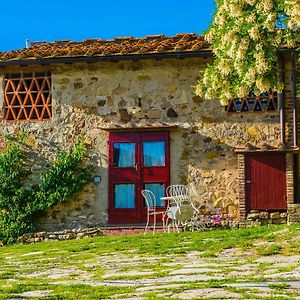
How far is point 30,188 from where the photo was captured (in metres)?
17.0

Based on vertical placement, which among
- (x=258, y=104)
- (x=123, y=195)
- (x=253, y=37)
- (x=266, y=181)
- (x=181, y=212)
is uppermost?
(x=253, y=37)

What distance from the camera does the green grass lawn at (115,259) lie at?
7316 millimetres

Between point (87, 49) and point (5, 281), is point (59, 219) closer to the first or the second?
point (87, 49)

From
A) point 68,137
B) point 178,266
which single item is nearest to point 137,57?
point 68,137

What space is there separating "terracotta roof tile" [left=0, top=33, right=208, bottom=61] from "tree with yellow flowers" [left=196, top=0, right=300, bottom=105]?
170 inches

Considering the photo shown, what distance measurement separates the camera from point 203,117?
16531 millimetres

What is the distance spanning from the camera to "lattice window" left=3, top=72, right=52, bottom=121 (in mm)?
17281

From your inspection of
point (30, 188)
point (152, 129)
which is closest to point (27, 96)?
point (30, 188)

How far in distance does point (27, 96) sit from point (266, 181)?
19.7 ft

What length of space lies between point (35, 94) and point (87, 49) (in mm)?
1739

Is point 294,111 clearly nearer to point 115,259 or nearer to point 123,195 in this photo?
point 123,195

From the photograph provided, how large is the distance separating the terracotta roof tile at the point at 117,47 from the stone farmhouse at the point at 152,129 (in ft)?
0.12

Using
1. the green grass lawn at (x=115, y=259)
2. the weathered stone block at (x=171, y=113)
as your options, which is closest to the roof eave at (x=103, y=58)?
the weathered stone block at (x=171, y=113)

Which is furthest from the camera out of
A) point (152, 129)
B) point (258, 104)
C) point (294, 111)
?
point (152, 129)
